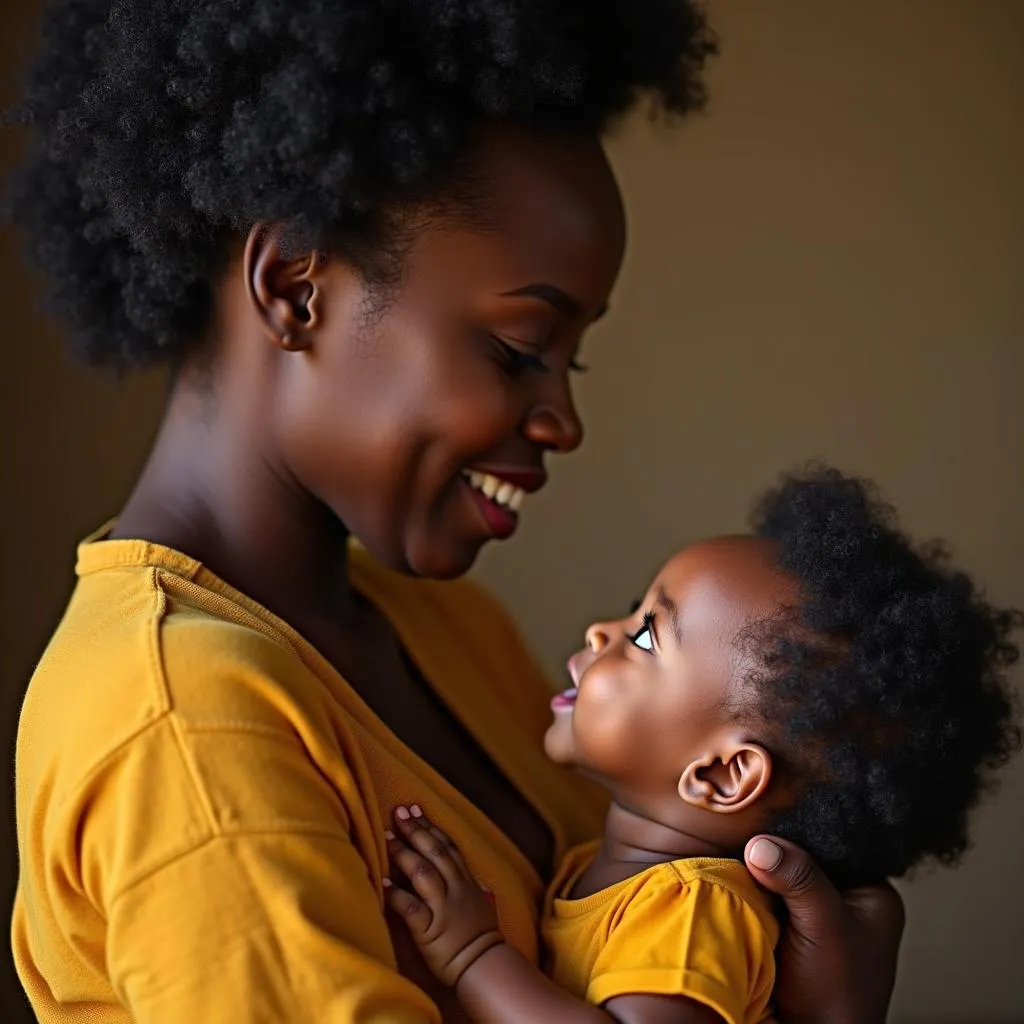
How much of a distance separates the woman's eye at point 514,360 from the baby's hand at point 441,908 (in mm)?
402

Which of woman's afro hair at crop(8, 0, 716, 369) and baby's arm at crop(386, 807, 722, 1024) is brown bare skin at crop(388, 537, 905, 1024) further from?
woman's afro hair at crop(8, 0, 716, 369)

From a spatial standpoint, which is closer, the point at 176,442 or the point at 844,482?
Answer: the point at 176,442

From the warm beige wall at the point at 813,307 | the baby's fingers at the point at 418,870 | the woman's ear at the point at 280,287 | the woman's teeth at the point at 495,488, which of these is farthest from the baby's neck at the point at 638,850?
Result: the warm beige wall at the point at 813,307

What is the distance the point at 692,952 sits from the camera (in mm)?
1145

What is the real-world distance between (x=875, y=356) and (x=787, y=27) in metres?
0.59

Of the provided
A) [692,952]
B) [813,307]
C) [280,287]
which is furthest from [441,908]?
[813,307]

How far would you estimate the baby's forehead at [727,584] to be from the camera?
49.8 inches

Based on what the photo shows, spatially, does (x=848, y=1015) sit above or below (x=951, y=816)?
below

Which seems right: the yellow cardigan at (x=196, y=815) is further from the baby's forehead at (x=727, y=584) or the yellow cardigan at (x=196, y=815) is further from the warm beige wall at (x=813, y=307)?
the warm beige wall at (x=813, y=307)

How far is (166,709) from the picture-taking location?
953mm

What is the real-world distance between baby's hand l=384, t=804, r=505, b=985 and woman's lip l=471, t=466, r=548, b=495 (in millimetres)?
320

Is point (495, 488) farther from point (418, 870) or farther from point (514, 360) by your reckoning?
point (418, 870)

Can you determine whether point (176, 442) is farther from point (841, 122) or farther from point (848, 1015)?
point (841, 122)

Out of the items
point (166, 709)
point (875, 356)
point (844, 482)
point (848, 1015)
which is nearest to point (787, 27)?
point (875, 356)
